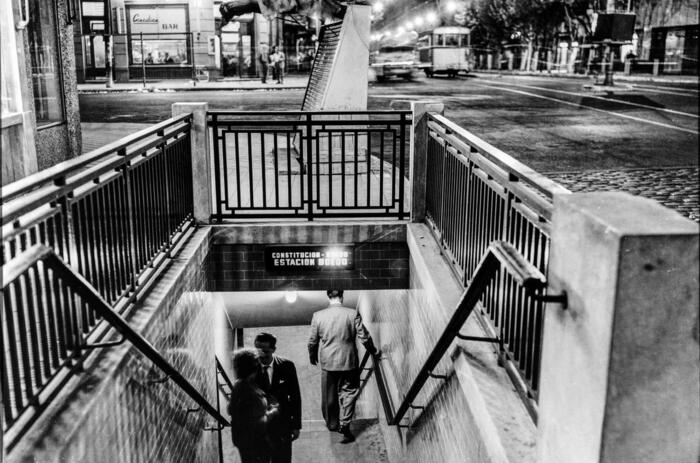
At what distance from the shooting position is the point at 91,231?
15.2 feet

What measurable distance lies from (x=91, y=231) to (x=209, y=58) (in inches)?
1306

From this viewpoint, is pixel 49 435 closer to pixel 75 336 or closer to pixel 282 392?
pixel 75 336

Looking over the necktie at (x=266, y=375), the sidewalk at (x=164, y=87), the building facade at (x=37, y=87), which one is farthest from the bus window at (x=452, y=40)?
the necktie at (x=266, y=375)

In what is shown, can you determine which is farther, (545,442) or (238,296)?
(238,296)

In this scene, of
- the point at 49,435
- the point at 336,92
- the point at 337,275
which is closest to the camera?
the point at 49,435

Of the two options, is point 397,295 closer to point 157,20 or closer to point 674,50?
point 157,20

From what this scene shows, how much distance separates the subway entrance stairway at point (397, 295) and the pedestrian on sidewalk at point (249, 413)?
0.35 meters

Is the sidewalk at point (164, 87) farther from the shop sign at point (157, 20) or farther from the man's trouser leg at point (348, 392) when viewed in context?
the man's trouser leg at point (348, 392)

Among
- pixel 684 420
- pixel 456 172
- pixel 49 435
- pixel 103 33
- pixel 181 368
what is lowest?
pixel 181 368

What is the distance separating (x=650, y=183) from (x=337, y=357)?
5.41 m

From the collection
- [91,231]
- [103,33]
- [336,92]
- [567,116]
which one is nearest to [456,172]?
[91,231]

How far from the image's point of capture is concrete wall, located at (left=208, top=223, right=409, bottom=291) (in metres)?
8.09

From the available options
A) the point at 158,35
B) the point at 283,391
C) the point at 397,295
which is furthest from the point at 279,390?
the point at 158,35

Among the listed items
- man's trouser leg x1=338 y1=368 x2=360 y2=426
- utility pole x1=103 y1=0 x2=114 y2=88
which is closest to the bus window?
utility pole x1=103 y1=0 x2=114 y2=88
